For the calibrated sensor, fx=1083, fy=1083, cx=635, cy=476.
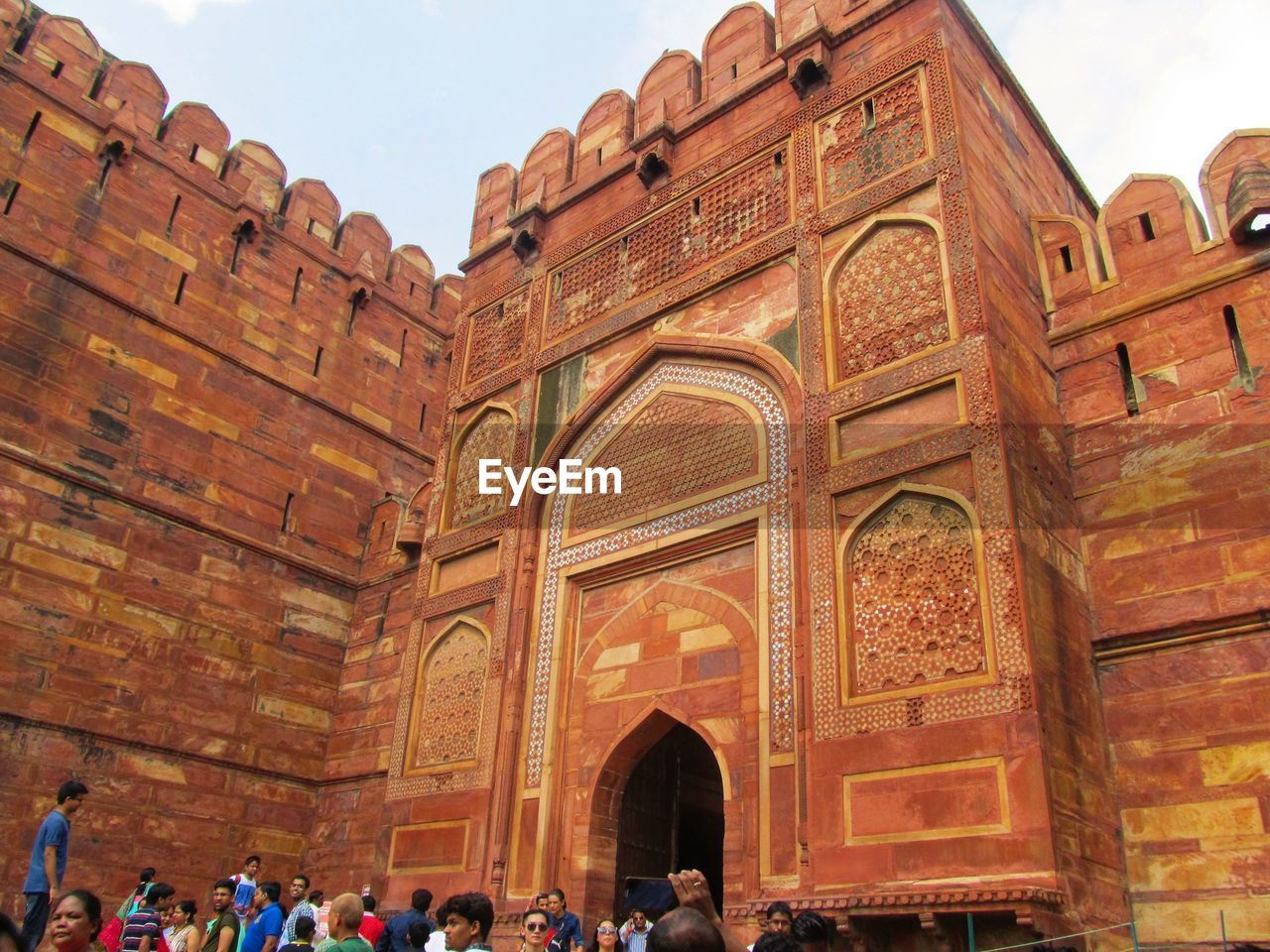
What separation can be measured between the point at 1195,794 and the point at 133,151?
10.6m


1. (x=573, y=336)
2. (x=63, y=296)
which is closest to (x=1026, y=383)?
(x=573, y=336)

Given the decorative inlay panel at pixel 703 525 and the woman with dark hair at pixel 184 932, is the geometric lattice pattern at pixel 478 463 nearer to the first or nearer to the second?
the decorative inlay panel at pixel 703 525

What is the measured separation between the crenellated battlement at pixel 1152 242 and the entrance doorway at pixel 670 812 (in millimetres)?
3902

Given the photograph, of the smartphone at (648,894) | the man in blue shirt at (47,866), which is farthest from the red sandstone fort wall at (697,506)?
the man in blue shirt at (47,866)

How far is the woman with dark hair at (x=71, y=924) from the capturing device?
9.17 feet

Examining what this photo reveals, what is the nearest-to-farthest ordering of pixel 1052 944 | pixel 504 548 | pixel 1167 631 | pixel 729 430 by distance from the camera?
pixel 1052 944 < pixel 1167 631 < pixel 729 430 < pixel 504 548

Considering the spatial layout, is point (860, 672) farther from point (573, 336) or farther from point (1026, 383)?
point (573, 336)

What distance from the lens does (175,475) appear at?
1012 cm

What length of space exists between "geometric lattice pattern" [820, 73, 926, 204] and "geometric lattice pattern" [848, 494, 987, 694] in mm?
2483

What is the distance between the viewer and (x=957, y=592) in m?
5.75

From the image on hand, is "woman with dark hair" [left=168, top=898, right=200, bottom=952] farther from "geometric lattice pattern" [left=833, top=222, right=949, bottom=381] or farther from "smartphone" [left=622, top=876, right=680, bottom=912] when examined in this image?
"geometric lattice pattern" [left=833, top=222, right=949, bottom=381]

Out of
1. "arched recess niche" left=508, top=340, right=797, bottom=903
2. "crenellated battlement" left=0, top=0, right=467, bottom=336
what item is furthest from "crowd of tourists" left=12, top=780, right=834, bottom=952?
"crenellated battlement" left=0, top=0, right=467, bottom=336

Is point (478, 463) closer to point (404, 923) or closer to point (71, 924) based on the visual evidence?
point (404, 923)

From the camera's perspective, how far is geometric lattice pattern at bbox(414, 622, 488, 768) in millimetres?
8047
